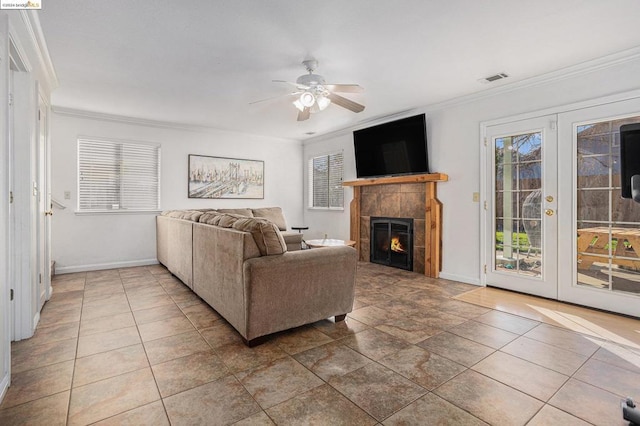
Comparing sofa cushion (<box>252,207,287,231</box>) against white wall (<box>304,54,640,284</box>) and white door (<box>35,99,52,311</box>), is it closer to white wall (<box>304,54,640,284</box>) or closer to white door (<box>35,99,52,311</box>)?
white wall (<box>304,54,640,284</box>)

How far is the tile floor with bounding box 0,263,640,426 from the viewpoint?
159cm

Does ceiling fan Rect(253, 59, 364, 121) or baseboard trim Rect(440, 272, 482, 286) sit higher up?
ceiling fan Rect(253, 59, 364, 121)

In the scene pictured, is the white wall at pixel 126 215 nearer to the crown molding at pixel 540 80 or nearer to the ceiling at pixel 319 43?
the ceiling at pixel 319 43

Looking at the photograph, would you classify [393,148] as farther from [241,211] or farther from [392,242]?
[241,211]

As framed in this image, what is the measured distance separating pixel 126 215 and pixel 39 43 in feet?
9.80

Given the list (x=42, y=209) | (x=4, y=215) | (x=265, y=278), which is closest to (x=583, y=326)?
(x=265, y=278)

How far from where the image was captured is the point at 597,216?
123 inches

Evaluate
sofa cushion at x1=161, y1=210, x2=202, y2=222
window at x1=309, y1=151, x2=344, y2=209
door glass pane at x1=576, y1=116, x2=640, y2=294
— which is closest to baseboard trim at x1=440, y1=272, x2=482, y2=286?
door glass pane at x1=576, y1=116, x2=640, y2=294

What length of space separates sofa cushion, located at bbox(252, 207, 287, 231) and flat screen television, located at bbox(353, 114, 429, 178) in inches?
70.4

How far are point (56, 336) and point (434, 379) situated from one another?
2807 mm

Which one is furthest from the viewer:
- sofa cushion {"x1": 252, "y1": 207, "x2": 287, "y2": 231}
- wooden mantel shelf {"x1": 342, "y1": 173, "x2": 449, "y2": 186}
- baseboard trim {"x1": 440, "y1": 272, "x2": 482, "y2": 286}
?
sofa cushion {"x1": 252, "y1": 207, "x2": 287, "y2": 231}

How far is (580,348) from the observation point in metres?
2.30

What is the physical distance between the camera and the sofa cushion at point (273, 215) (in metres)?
6.12

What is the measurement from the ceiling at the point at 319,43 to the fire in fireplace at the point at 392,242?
6.40ft
